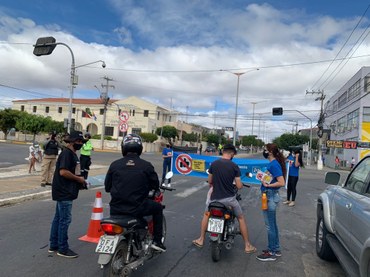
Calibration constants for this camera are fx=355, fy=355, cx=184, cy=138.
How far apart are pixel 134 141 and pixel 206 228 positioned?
2125 mm

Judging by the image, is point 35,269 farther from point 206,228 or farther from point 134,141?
point 206,228

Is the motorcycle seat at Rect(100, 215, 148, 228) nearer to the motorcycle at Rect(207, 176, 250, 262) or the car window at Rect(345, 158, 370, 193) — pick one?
the motorcycle at Rect(207, 176, 250, 262)

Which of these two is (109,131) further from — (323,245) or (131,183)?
(131,183)

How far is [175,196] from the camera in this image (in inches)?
459

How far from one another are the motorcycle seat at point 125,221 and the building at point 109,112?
2628 inches

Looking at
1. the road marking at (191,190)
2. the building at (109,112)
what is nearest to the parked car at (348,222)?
the road marking at (191,190)

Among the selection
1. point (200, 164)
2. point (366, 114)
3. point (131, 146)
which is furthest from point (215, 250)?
point (366, 114)

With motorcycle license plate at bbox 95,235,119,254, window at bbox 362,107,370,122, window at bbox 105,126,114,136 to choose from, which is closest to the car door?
motorcycle license plate at bbox 95,235,119,254

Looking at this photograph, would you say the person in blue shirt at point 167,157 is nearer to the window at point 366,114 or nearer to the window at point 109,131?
the window at point 366,114

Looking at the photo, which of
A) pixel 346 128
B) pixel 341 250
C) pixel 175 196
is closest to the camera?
pixel 341 250

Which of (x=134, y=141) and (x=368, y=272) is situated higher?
(x=134, y=141)

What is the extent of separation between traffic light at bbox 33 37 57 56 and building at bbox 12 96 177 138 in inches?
2050

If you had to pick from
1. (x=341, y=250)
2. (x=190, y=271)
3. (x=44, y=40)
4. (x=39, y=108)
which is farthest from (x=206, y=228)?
(x=39, y=108)

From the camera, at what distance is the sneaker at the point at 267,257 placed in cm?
550
